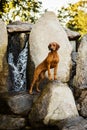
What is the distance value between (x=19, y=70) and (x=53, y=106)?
339 cm

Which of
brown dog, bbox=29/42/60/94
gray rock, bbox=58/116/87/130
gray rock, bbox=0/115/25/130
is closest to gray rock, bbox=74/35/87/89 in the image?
brown dog, bbox=29/42/60/94

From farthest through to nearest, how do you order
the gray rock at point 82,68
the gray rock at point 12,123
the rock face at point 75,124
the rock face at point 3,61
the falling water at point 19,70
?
1. the falling water at point 19,70
2. the rock face at point 3,61
3. the gray rock at point 82,68
4. the gray rock at point 12,123
5. the rock face at point 75,124

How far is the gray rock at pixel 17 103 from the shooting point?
861 cm

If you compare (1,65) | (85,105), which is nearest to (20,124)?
(85,105)

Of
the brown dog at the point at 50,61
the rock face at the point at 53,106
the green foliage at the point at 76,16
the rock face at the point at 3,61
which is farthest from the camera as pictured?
the green foliage at the point at 76,16

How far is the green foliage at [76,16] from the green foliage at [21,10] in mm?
1601

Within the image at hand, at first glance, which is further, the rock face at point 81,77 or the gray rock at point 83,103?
the rock face at point 81,77

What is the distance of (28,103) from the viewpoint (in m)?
8.73

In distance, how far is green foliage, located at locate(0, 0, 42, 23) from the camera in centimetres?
1579

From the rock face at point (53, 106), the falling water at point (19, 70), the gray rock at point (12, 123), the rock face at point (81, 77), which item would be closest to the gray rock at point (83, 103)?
the rock face at point (81, 77)

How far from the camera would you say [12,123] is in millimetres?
8352

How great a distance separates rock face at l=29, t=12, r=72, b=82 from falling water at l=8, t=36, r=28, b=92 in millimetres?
455

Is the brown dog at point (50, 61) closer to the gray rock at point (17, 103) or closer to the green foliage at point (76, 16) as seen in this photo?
the gray rock at point (17, 103)

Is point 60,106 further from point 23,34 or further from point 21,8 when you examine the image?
point 21,8
